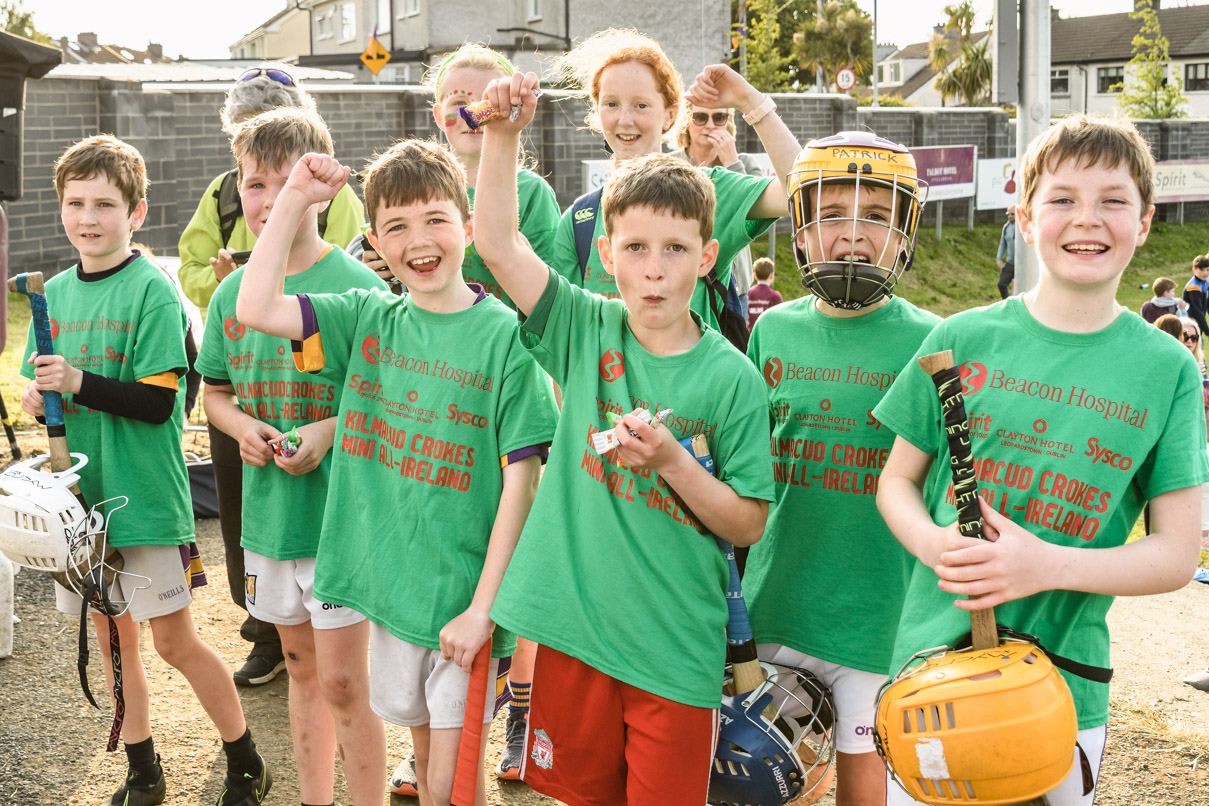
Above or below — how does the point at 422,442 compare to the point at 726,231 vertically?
below

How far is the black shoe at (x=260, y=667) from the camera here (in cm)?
457

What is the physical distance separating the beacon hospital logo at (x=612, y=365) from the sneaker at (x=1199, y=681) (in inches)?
140

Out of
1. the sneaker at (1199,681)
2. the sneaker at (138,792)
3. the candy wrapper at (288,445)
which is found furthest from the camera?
the sneaker at (1199,681)

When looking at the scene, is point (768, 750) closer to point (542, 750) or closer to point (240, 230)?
point (542, 750)

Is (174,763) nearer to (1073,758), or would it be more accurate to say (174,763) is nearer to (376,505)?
(376,505)

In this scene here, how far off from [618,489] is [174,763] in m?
2.37

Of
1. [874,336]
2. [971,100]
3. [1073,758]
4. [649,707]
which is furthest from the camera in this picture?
[971,100]

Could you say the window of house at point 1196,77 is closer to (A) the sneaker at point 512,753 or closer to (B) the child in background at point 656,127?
(B) the child in background at point 656,127

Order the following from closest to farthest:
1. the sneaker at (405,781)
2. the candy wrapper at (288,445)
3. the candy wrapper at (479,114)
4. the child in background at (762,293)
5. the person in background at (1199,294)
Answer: the candy wrapper at (479,114), the candy wrapper at (288,445), the sneaker at (405,781), the child in background at (762,293), the person in background at (1199,294)

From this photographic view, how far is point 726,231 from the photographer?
3.41m

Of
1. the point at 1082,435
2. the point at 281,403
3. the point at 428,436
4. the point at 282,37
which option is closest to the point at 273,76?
the point at 281,403

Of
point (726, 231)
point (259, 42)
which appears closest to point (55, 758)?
point (726, 231)

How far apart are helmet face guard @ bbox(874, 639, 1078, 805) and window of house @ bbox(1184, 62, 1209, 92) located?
7403cm

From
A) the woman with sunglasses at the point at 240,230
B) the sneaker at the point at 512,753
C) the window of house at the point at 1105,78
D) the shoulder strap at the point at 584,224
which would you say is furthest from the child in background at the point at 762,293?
the window of house at the point at 1105,78
